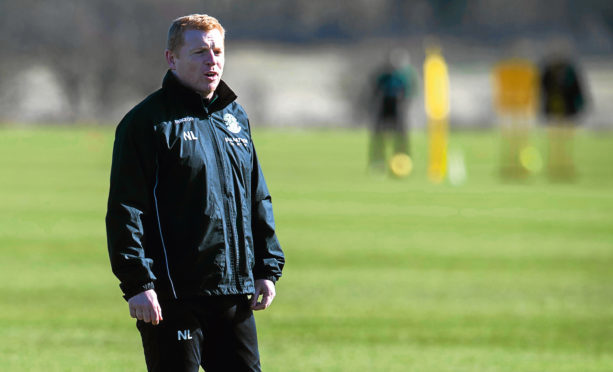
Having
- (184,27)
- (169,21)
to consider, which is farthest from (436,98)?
(169,21)

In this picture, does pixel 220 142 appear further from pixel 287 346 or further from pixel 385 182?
pixel 385 182

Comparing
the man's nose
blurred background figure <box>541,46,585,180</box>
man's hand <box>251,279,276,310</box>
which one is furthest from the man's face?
blurred background figure <box>541,46,585,180</box>

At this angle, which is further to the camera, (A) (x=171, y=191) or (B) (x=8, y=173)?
(B) (x=8, y=173)

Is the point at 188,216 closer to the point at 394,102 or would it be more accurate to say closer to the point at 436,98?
the point at 436,98

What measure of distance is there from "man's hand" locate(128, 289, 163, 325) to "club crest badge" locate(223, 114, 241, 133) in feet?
2.25

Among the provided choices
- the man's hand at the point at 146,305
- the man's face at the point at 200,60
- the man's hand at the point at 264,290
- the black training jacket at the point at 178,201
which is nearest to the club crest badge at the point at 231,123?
the black training jacket at the point at 178,201

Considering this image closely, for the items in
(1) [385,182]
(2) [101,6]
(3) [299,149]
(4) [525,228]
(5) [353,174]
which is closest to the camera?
(4) [525,228]

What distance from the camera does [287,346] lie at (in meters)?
9.27

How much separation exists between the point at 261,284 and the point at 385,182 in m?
23.6

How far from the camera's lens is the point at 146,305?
489cm

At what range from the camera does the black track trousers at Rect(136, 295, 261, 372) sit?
504 cm

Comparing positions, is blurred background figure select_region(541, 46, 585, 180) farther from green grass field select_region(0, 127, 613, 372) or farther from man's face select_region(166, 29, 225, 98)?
man's face select_region(166, 29, 225, 98)

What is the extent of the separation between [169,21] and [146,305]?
2709 inches

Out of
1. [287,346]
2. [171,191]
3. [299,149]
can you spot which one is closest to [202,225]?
[171,191]
